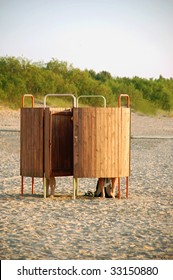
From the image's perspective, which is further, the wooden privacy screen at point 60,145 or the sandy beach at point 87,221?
the wooden privacy screen at point 60,145

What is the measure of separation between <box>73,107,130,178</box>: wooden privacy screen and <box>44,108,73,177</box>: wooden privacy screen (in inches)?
15.3

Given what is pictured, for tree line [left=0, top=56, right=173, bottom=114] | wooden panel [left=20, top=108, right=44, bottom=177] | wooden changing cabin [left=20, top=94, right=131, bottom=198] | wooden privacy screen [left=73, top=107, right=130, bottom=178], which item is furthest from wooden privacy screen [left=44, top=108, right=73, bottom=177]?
tree line [left=0, top=56, right=173, bottom=114]

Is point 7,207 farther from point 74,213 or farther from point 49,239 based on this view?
point 49,239

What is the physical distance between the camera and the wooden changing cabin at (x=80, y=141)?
11797 mm

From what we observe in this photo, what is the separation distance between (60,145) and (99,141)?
68 cm

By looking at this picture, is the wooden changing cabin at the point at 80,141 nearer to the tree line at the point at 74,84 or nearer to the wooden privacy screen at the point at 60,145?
the wooden privacy screen at the point at 60,145

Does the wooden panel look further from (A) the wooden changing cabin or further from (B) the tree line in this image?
(B) the tree line

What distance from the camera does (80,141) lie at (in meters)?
11.8

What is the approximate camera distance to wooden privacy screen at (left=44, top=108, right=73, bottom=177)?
12.0 metres

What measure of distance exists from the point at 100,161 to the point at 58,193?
1.23 m

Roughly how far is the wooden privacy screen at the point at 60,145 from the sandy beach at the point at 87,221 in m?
0.41

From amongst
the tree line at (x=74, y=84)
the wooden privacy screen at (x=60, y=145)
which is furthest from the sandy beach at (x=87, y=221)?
the tree line at (x=74, y=84)

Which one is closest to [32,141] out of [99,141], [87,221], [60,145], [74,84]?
[60,145]
